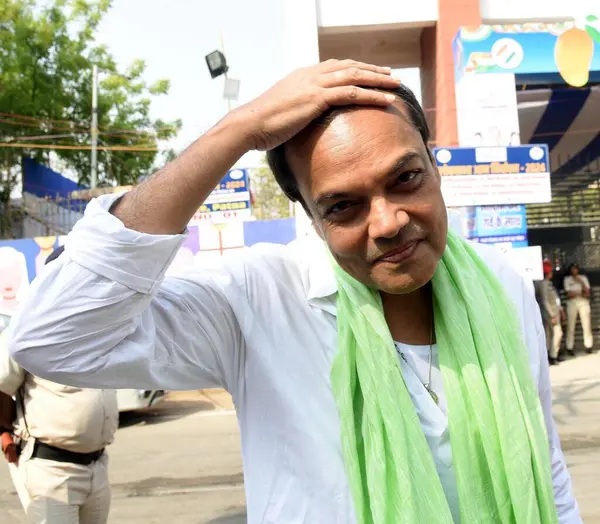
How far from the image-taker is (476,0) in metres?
9.82

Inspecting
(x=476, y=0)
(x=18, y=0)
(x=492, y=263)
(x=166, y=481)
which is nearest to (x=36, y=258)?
(x=166, y=481)

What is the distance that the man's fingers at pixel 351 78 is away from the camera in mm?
1229

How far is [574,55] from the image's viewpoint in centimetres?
934

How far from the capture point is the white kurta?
44.3 inches

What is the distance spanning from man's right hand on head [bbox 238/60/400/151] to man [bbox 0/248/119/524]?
2.42 metres

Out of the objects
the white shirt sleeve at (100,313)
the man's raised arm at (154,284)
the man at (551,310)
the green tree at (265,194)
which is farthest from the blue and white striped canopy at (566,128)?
the green tree at (265,194)

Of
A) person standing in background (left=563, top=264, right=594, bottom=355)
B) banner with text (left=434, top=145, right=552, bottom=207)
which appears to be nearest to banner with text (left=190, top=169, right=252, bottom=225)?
banner with text (left=434, top=145, right=552, bottom=207)

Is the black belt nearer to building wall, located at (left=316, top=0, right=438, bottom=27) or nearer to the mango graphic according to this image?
building wall, located at (left=316, top=0, right=438, bottom=27)

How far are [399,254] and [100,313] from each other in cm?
57

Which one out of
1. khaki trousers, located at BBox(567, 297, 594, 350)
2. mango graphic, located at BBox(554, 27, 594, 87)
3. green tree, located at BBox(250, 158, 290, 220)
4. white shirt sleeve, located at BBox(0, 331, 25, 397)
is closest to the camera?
white shirt sleeve, located at BBox(0, 331, 25, 397)

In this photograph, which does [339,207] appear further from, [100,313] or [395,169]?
[100,313]

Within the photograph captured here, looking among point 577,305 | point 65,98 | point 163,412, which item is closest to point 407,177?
point 163,412

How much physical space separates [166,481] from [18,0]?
17.2m

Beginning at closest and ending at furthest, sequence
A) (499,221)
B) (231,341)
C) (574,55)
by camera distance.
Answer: (231,341), (499,221), (574,55)
